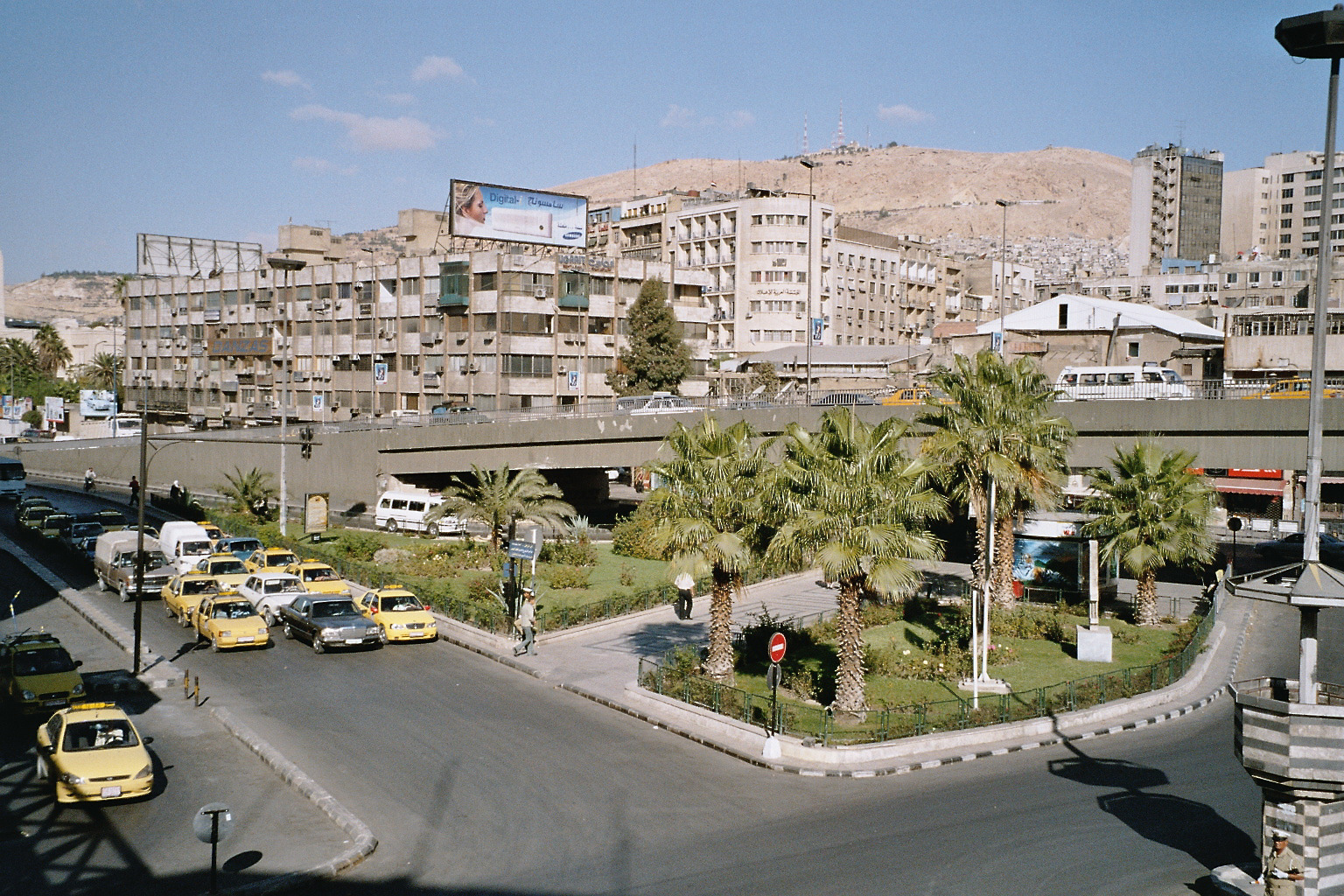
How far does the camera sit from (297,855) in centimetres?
1631

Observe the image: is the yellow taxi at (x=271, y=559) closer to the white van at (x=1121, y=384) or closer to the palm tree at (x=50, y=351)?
the white van at (x=1121, y=384)

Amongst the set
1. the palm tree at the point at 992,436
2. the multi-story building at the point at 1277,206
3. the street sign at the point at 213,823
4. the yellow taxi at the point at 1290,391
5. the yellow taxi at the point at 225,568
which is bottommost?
the yellow taxi at the point at 225,568

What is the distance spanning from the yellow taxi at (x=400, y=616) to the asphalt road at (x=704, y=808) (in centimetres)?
539

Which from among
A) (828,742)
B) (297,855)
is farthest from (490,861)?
(828,742)

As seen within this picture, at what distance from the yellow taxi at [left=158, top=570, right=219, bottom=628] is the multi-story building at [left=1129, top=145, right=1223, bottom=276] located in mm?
148080

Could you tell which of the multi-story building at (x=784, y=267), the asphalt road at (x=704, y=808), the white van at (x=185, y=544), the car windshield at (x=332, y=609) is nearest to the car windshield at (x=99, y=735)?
the asphalt road at (x=704, y=808)

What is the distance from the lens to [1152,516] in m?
33.8

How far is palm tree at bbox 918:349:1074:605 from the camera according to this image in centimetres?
3000

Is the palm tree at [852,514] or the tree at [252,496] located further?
the tree at [252,496]

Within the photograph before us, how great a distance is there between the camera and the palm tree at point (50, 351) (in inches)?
5891

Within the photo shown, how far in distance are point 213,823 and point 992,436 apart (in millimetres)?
22322

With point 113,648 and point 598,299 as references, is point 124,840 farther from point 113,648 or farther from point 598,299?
point 598,299

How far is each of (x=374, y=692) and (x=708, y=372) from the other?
72.4m

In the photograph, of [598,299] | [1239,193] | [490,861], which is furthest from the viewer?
[1239,193]
